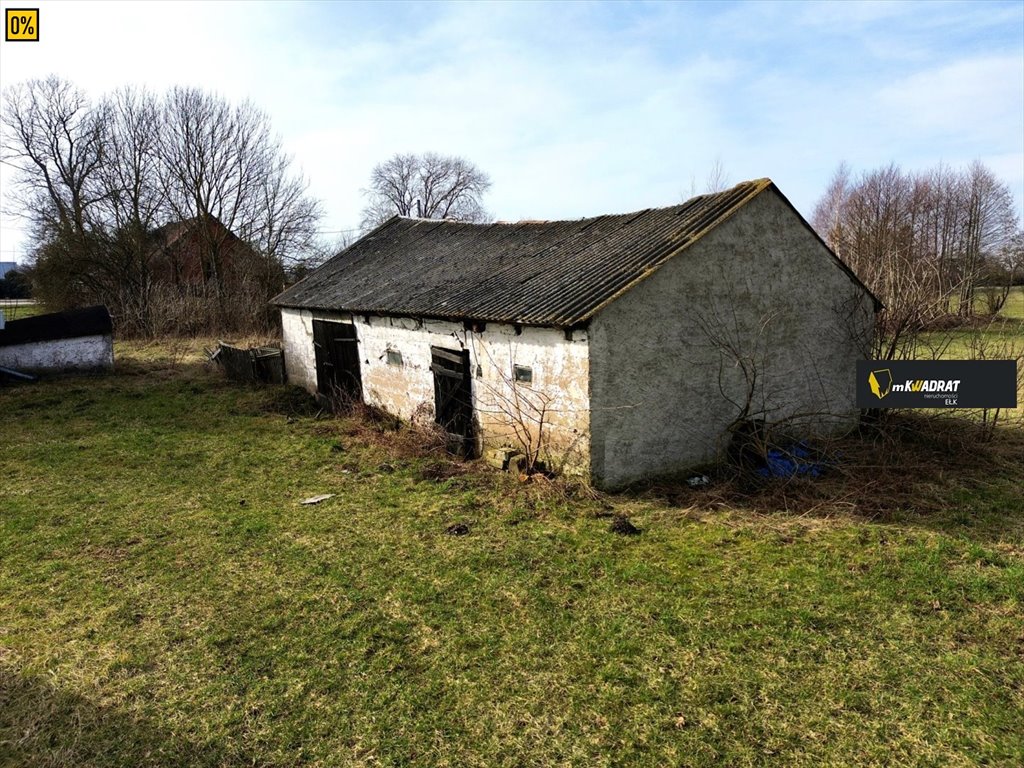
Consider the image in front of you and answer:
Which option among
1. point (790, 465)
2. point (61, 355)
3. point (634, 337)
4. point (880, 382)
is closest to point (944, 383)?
point (880, 382)

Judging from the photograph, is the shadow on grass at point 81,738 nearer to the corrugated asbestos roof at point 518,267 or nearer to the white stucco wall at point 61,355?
the corrugated asbestos roof at point 518,267

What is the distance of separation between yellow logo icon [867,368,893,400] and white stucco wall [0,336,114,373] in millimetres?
21461

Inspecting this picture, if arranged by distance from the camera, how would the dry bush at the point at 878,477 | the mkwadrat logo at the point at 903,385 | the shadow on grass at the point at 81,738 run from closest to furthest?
the shadow on grass at the point at 81,738 < the dry bush at the point at 878,477 < the mkwadrat logo at the point at 903,385

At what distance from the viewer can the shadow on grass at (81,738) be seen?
4039 millimetres

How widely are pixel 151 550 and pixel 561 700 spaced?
549 cm

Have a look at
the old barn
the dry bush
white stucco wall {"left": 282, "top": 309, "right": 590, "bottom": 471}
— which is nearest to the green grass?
the dry bush

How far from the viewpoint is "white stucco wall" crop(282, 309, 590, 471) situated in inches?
347

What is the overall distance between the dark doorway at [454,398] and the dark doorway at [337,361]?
3.62 metres

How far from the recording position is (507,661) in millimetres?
5078

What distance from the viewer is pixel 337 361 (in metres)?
15.3

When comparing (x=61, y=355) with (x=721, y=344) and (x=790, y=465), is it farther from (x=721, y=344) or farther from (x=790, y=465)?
(x=790, y=465)

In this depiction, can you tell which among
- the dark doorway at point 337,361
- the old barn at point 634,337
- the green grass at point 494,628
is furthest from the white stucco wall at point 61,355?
the old barn at point 634,337

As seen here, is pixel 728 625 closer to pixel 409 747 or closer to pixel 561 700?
pixel 561 700

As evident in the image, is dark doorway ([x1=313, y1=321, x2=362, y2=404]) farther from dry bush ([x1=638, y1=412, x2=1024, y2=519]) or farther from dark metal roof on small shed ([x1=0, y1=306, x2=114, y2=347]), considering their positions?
dark metal roof on small shed ([x1=0, y1=306, x2=114, y2=347])
